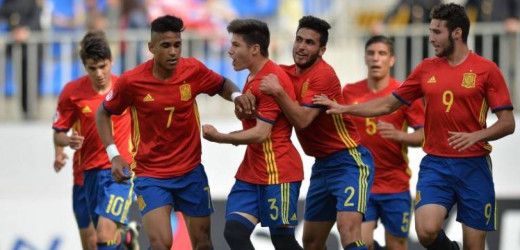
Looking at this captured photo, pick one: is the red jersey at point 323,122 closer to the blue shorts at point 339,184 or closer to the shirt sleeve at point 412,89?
the blue shorts at point 339,184

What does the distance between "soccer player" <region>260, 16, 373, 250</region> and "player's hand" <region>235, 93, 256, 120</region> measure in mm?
384

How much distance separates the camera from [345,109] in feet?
31.3

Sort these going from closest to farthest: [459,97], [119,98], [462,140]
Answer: [462,140] → [459,97] → [119,98]

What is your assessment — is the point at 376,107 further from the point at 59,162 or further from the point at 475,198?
the point at 59,162

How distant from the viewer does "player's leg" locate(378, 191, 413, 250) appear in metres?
11.4

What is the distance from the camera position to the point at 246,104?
9.32m

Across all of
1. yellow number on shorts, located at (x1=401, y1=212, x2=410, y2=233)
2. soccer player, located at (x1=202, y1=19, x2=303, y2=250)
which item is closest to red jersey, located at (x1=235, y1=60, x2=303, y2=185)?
soccer player, located at (x1=202, y1=19, x2=303, y2=250)

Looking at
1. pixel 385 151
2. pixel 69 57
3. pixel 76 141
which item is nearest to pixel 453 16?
pixel 385 151

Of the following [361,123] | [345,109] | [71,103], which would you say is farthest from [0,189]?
[345,109]

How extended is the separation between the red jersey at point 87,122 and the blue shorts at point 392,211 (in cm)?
231

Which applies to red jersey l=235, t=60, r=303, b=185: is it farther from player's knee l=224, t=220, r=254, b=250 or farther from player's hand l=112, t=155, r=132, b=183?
player's hand l=112, t=155, r=132, b=183

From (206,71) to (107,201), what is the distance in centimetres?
190

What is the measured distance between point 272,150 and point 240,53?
0.81 meters

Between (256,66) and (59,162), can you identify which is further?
→ (59,162)
